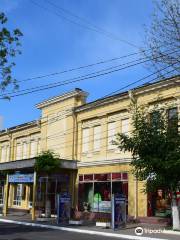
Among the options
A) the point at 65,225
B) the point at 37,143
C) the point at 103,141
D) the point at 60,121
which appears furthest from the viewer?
the point at 37,143

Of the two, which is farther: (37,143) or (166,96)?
(37,143)

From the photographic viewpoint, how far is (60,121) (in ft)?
118

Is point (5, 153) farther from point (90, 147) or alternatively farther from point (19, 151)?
point (90, 147)

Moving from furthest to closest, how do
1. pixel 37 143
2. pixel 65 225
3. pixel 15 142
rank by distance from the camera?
pixel 15 142 < pixel 37 143 < pixel 65 225

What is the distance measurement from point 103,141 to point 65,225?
7.68m

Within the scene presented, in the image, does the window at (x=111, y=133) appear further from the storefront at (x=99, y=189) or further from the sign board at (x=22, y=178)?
the sign board at (x=22, y=178)

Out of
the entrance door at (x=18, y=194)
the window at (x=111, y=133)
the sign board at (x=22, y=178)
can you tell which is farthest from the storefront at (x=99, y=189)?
the entrance door at (x=18, y=194)

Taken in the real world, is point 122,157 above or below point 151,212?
above

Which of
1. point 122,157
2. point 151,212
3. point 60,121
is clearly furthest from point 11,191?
point 151,212

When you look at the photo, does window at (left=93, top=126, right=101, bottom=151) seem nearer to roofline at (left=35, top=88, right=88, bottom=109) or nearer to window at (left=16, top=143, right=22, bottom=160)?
roofline at (left=35, top=88, right=88, bottom=109)

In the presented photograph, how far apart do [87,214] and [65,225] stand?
4.94 metres

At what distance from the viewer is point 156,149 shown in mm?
21844

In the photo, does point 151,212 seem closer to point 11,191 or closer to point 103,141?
point 103,141

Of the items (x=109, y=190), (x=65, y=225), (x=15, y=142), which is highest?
(x=15, y=142)
